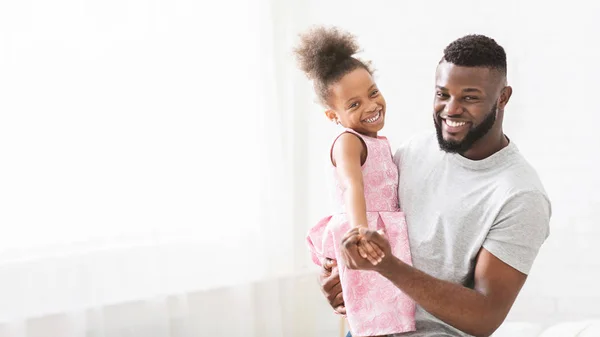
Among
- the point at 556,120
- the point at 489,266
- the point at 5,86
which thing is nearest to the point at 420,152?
the point at 489,266

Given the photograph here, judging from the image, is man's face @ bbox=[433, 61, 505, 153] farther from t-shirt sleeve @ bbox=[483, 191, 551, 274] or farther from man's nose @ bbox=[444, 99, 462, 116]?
t-shirt sleeve @ bbox=[483, 191, 551, 274]

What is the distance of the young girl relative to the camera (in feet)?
5.72

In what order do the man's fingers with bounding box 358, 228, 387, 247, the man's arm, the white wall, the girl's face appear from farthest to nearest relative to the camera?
the white wall
the girl's face
the man's arm
the man's fingers with bounding box 358, 228, 387, 247

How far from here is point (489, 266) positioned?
1621 millimetres

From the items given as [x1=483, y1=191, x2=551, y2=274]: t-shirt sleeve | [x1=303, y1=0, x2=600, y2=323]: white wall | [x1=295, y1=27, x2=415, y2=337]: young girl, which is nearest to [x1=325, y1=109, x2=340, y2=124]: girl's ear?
[x1=295, y1=27, x2=415, y2=337]: young girl

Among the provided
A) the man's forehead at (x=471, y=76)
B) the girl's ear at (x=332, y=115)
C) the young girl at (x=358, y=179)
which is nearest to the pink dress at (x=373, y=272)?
the young girl at (x=358, y=179)

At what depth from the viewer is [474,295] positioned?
5.27 feet

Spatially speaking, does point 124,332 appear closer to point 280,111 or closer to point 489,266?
point 280,111

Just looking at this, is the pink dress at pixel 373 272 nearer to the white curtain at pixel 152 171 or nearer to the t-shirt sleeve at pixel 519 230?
the t-shirt sleeve at pixel 519 230

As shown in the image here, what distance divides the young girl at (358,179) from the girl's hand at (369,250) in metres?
0.17

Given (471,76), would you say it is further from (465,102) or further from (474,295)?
(474,295)

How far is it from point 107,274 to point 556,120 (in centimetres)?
173

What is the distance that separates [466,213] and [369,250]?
0.32m

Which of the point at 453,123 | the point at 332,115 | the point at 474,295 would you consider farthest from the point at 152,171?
the point at 474,295
